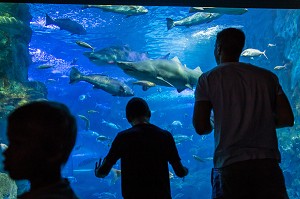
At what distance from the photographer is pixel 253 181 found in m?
2.22

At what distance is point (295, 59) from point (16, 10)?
12431mm

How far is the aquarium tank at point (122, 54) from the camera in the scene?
768 centimetres

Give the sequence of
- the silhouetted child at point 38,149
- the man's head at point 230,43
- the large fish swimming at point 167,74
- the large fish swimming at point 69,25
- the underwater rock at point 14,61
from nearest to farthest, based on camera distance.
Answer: the silhouetted child at point 38,149, the man's head at point 230,43, the large fish swimming at point 167,74, the underwater rock at point 14,61, the large fish swimming at point 69,25

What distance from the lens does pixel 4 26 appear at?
10.6 m

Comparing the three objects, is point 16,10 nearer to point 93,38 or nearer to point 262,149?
point 93,38

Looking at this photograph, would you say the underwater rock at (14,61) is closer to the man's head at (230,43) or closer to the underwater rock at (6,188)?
the underwater rock at (6,188)

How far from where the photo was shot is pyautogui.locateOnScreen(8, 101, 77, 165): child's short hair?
1.38 metres

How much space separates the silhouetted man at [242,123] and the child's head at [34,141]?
1.25m

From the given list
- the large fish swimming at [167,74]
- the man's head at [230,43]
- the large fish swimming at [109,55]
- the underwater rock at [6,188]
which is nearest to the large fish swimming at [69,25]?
the large fish swimming at [109,55]

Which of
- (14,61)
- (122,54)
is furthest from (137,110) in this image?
(14,61)

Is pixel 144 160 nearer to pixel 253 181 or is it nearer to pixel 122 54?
pixel 253 181

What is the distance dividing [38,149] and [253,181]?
149 centimetres

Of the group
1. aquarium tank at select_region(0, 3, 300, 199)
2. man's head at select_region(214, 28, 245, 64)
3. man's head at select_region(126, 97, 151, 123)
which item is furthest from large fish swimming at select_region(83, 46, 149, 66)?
man's head at select_region(214, 28, 245, 64)

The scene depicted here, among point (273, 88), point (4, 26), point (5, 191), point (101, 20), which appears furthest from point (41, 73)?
point (273, 88)
